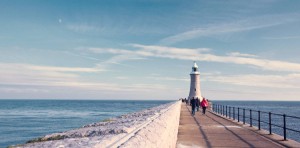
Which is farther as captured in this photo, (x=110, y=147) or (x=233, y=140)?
(x=233, y=140)

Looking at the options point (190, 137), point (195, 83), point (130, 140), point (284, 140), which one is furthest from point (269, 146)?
point (195, 83)

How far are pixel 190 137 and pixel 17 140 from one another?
23.7 meters

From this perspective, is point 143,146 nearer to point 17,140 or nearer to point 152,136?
point 152,136

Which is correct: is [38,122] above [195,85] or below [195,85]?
below

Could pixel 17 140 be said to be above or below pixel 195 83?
below

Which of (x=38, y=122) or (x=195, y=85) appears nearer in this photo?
(x=38, y=122)

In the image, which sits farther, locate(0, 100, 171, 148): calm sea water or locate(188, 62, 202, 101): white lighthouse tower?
locate(188, 62, 202, 101): white lighthouse tower

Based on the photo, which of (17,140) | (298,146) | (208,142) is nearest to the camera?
(298,146)

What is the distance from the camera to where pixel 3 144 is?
2912 centimetres

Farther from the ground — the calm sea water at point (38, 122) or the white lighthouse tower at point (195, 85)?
the white lighthouse tower at point (195, 85)

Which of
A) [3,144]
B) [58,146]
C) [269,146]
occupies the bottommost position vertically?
[3,144]

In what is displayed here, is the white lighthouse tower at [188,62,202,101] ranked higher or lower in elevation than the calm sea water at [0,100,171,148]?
higher

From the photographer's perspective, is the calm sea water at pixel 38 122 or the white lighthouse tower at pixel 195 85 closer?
the calm sea water at pixel 38 122

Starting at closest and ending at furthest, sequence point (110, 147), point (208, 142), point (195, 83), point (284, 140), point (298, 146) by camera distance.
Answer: point (110, 147) → point (298, 146) → point (208, 142) → point (284, 140) → point (195, 83)
